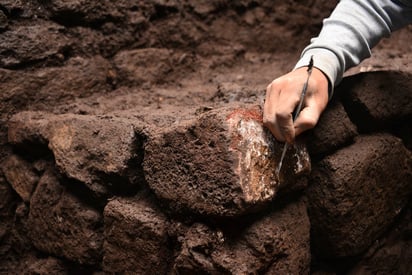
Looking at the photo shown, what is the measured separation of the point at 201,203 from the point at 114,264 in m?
0.31

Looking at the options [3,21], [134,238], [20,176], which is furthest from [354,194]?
[3,21]

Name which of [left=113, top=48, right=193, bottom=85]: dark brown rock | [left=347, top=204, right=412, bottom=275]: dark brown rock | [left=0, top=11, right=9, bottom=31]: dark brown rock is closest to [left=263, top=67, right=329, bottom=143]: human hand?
[left=347, top=204, right=412, bottom=275]: dark brown rock

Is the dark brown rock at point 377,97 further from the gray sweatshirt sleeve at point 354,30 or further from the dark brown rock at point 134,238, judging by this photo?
the dark brown rock at point 134,238

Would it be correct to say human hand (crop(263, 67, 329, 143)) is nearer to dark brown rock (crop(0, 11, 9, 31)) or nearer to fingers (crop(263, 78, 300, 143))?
fingers (crop(263, 78, 300, 143))

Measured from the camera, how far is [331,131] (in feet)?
3.39

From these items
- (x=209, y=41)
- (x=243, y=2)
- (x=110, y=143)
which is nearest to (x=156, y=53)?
(x=209, y=41)

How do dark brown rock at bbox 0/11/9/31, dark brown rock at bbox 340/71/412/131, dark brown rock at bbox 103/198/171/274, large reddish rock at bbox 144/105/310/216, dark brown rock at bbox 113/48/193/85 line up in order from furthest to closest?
dark brown rock at bbox 113/48/193/85 < dark brown rock at bbox 0/11/9/31 < dark brown rock at bbox 340/71/412/131 < dark brown rock at bbox 103/198/171/274 < large reddish rock at bbox 144/105/310/216

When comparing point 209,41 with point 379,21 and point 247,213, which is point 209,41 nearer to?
point 379,21

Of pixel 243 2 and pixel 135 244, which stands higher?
Answer: pixel 243 2

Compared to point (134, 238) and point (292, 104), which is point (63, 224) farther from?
point (292, 104)

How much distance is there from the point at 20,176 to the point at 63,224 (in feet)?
0.81

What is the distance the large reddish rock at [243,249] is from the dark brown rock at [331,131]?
19 cm

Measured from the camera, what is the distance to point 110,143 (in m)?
1.08

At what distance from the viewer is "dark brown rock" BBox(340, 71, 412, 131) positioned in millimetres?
1086
